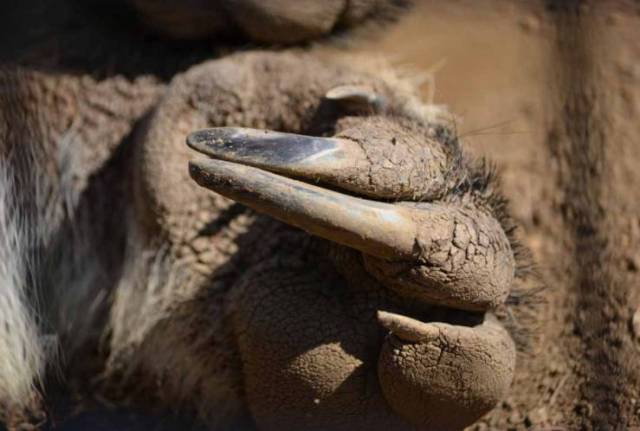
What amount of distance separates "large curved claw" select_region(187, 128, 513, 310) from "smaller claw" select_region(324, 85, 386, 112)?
0.19 m

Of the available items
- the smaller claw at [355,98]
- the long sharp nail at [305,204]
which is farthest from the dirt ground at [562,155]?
the long sharp nail at [305,204]

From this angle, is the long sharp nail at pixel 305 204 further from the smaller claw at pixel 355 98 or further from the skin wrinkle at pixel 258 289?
the smaller claw at pixel 355 98

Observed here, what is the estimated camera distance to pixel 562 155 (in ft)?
7.08

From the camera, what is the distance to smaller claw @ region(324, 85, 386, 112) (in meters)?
1.69

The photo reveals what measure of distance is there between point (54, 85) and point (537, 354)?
982 mm

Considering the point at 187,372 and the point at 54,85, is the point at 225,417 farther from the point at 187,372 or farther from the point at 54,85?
the point at 54,85

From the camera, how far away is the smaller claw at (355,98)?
5.54ft

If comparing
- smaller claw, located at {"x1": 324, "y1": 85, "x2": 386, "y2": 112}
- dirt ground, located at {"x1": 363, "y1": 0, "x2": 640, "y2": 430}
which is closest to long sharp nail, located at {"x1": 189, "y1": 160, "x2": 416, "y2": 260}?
smaller claw, located at {"x1": 324, "y1": 85, "x2": 386, "y2": 112}

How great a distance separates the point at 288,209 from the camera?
1358 millimetres

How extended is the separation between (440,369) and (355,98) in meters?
0.48

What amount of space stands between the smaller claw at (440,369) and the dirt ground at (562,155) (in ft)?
0.72

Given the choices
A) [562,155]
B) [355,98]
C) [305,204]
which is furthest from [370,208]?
[562,155]

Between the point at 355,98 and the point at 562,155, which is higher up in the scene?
the point at 355,98

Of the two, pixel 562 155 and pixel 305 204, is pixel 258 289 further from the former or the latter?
pixel 562 155
